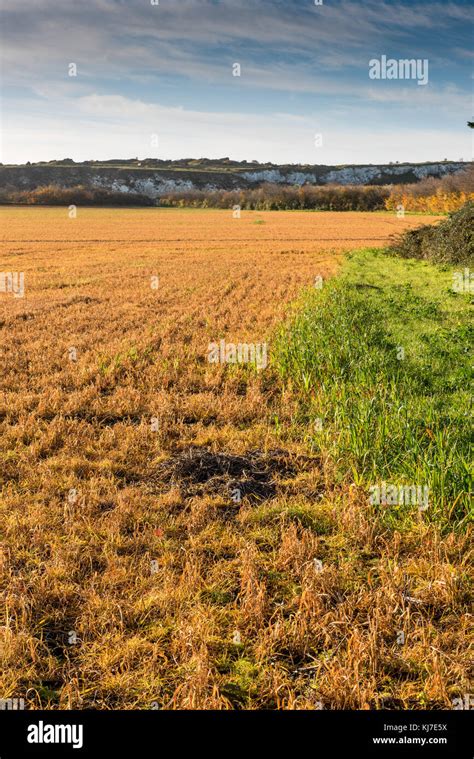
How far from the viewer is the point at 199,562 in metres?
4.58

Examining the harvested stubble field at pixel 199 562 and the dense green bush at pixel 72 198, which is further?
the dense green bush at pixel 72 198

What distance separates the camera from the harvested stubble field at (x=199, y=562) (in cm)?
344

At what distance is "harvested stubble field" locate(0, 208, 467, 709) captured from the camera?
→ 344cm

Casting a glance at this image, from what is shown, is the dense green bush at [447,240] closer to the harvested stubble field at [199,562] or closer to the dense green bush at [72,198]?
the harvested stubble field at [199,562]
